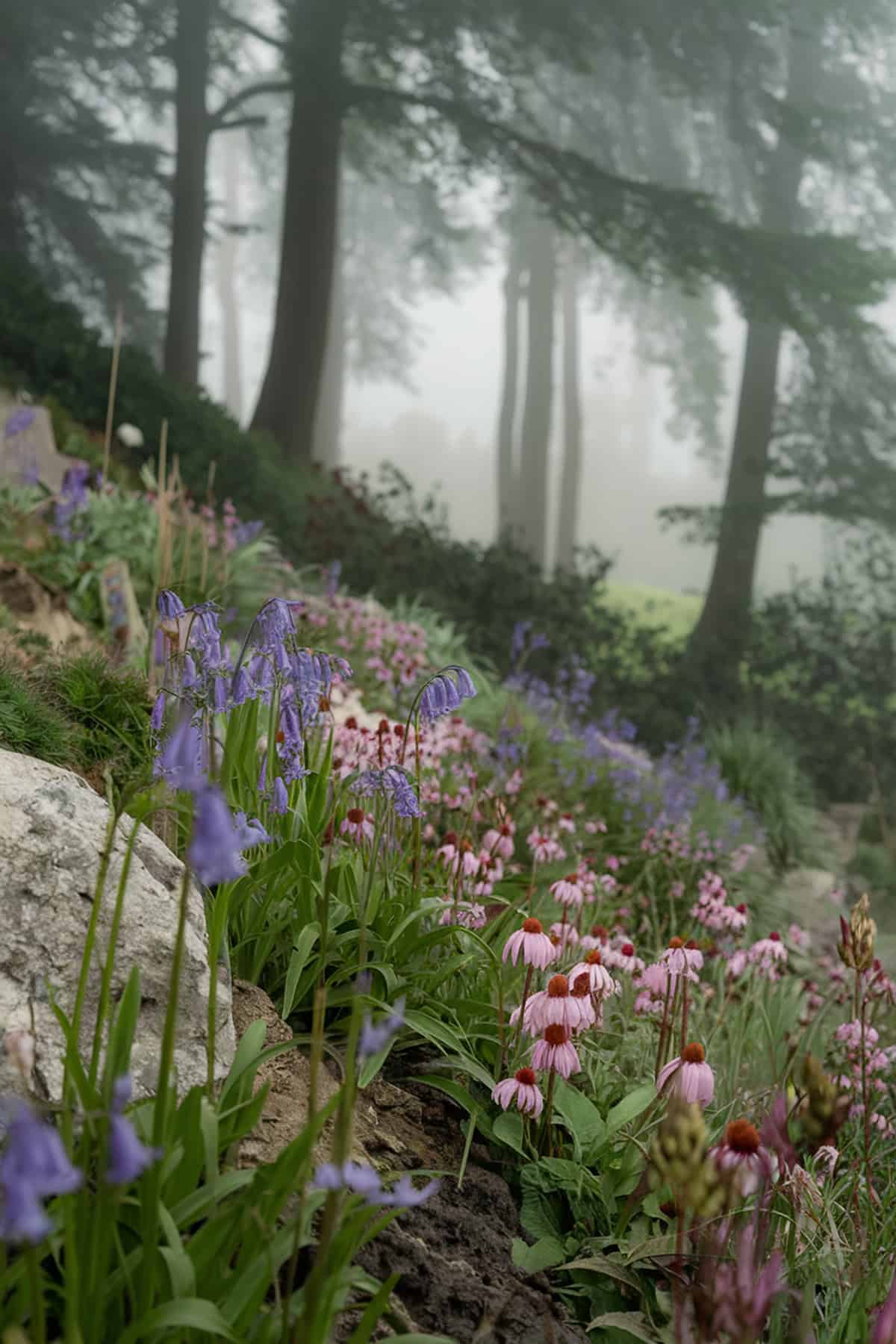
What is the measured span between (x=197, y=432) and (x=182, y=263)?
3736mm

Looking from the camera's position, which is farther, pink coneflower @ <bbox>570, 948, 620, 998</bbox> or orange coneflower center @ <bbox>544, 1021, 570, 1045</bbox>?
pink coneflower @ <bbox>570, 948, 620, 998</bbox>

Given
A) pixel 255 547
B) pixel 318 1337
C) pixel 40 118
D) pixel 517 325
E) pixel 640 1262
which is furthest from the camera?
pixel 517 325

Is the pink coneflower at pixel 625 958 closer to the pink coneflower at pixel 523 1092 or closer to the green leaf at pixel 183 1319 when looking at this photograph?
the pink coneflower at pixel 523 1092

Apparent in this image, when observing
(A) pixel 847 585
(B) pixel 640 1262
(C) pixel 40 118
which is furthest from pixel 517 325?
(B) pixel 640 1262

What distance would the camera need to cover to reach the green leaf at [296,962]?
254 cm

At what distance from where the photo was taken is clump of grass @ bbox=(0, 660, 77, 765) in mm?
2945

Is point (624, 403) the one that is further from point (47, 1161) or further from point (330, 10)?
point (47, 1161)

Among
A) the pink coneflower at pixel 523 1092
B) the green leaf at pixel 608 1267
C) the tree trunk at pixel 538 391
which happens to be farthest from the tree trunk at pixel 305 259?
the green leaf at pixel 608 1267

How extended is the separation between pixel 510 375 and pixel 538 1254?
2247 centimetres

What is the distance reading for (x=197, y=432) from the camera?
994 cm

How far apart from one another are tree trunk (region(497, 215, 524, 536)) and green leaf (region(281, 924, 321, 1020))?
20.0m

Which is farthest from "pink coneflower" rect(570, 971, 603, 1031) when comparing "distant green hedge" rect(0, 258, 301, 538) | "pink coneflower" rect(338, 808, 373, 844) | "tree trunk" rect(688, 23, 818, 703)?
"tree trunk" rect(688, 23, 818, 703)

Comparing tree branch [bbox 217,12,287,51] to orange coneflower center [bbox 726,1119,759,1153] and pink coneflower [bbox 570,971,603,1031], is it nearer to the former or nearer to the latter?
pink coneflower [bbox 570,971,603,1031]

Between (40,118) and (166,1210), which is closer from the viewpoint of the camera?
(166,1210)
